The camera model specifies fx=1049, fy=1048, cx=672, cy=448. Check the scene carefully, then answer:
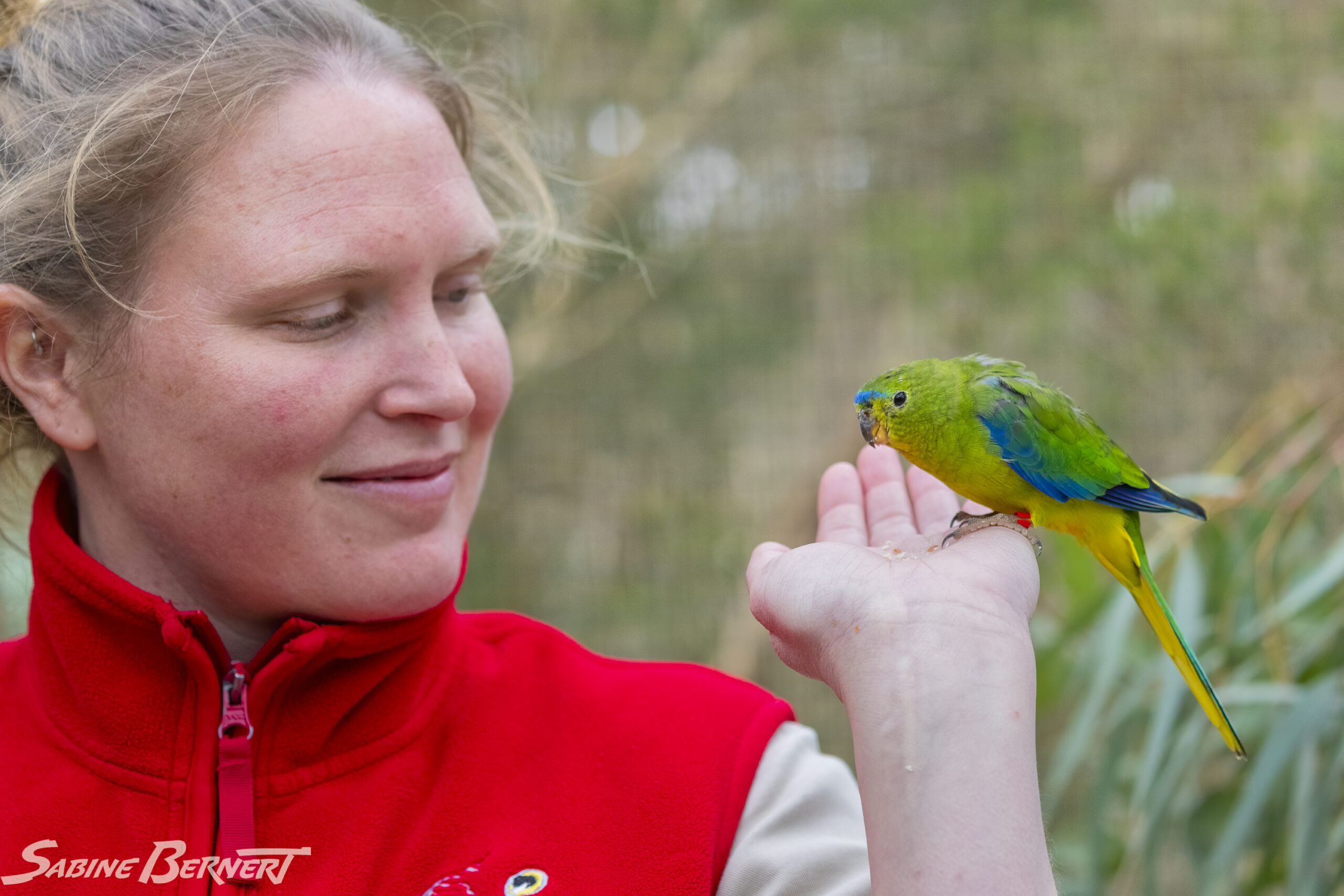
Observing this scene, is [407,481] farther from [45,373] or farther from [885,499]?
[885,499]

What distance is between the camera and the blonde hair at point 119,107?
1.26 m

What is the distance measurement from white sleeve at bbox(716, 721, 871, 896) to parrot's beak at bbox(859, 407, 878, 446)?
56 centimetres

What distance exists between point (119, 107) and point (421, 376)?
0.49m

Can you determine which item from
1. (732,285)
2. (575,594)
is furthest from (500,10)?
(575,594)

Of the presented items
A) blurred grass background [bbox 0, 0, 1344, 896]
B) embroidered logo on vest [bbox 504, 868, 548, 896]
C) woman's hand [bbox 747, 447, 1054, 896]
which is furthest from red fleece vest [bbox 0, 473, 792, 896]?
blurred grass background [bbox 0, 0, 1344, 896]

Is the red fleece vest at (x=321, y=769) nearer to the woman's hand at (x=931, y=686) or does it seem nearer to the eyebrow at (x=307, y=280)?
the woman's hand at (x=931, y=686)

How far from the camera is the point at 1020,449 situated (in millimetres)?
1660

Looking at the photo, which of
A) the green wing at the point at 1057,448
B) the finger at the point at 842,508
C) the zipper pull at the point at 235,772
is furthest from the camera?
the green wing at the point at 1057,448

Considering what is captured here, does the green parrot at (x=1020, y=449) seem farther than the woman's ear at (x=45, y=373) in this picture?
Yes

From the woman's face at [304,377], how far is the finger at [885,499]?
1.95 feet

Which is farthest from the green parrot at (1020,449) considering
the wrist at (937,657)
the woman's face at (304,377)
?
the woman's face at (304,377)

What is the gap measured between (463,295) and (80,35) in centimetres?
59

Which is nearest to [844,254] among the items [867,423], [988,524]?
[867,423]

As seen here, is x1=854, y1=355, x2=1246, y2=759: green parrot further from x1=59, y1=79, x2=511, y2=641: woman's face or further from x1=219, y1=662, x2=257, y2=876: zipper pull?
x1=219, y1=662, x2=257, y2=876: zipper pull
